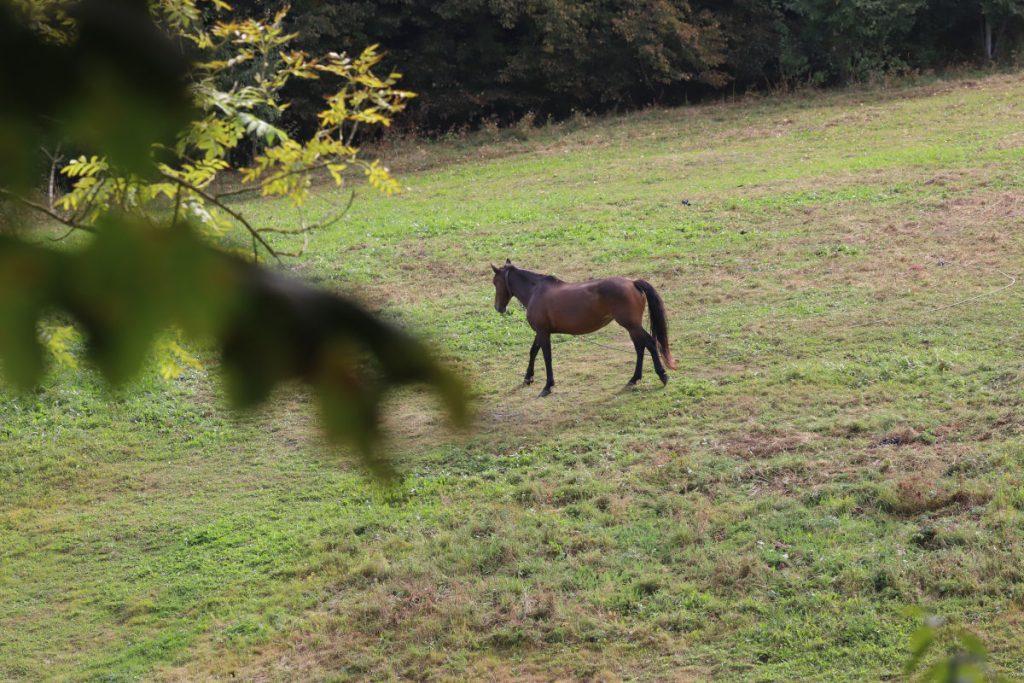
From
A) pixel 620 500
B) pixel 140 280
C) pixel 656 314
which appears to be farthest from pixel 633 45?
pixel 140 280

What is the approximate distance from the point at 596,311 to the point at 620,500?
2.20 m

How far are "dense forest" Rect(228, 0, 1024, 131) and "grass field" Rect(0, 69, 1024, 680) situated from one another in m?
10.5

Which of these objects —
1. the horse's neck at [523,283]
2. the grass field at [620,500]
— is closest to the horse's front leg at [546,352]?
the grass field at [620,500]

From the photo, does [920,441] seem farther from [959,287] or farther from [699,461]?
[959,287]

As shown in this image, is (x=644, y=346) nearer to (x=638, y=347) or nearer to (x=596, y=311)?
(x=638, y=347)

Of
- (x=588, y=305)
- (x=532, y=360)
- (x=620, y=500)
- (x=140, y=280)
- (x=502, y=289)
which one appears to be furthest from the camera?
(x=502, y=289)

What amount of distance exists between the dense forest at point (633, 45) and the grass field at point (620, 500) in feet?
34.3

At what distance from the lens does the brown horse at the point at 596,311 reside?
8445 mm

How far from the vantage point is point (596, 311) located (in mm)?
8594

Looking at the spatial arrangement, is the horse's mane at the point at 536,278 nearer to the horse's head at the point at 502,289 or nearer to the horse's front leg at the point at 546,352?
the horse's head at the point at 502,289

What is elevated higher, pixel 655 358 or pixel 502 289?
pixel 502 289

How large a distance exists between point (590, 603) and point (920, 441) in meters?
2.67

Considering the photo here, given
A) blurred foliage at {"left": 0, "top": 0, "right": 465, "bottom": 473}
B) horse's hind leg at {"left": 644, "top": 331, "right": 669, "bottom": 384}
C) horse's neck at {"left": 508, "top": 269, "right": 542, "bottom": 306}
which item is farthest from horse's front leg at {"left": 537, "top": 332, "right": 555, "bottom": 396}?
blurred foliage at {"left": 0, "top": 0, "right": 465, "bottom": 473}

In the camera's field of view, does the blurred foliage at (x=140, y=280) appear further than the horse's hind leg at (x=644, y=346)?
No
